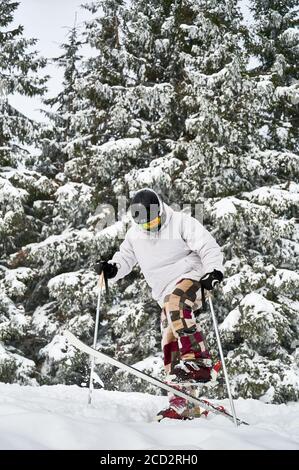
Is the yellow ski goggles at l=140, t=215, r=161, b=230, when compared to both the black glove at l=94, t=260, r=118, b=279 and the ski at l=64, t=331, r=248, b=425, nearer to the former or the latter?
the black glove at l=94, t=260, r=118, b=279

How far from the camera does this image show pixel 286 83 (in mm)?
14859

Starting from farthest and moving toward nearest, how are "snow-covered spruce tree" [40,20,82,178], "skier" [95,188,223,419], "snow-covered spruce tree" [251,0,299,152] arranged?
"snow-covered spruce tree" [40,20,82,178] < "snow-covered spruce tree" [251,0,299,152] < "skier" [95,188,223,419]

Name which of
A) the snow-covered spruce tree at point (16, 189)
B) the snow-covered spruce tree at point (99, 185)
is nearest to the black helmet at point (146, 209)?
the snow-covered spruce tree at point (99, 185)

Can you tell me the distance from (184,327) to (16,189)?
9.53 m

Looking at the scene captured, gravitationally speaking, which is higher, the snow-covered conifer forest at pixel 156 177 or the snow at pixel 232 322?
the snow-covered conifer forest at pixel 156 177

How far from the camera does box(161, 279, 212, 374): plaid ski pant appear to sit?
4.90 meters

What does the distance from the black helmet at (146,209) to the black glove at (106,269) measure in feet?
2.32

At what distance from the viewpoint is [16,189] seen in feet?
44.2

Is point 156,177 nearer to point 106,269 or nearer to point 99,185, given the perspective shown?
point 99,185

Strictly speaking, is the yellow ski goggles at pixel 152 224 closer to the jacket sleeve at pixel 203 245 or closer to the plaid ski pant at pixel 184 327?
the jacket sleeve at pixel 203 245

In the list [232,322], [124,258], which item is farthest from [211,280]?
[232,322]

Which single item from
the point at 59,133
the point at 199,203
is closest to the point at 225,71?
the point at 199,203

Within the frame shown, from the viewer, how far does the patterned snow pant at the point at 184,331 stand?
4.86 metres

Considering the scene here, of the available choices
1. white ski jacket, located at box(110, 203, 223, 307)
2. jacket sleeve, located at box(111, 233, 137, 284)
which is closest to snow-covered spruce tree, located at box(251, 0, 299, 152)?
jacket sleeve, located at box(111, 233, 137, 284)
